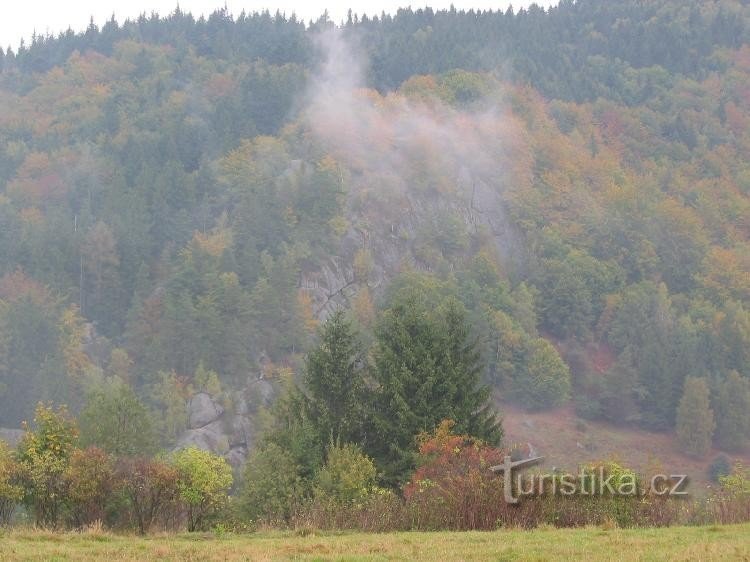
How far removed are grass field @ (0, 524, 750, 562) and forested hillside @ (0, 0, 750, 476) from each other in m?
35.4

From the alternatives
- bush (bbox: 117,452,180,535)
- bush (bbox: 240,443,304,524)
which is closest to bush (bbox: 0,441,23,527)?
bush (bbox: 117,452,180,535)

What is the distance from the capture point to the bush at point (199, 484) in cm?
3241

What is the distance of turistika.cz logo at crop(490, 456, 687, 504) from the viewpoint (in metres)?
28.0

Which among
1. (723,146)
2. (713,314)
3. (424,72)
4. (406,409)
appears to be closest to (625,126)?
(723,146)

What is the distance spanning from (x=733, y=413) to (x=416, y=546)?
304ft

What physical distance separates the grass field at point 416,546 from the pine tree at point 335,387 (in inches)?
805

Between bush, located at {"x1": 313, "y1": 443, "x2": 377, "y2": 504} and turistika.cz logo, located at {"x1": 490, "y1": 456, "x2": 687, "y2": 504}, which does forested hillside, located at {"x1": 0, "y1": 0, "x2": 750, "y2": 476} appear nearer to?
bush, located at {"x1": 313, "y1": 443, "x2": 377, "y2": 504}

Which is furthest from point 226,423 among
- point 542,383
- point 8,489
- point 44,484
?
point 8,489

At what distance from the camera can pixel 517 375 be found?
114500 millimetres

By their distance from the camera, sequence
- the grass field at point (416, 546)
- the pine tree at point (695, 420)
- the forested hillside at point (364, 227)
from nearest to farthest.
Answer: the grass field at point (416, 546) < the pine tree at point (695, 420) < the forested hillside at point (364, 227)

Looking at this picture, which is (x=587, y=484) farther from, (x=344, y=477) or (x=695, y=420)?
(x=695, y=420)

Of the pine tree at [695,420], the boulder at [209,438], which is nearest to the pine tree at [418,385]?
the boulder at [209,438]

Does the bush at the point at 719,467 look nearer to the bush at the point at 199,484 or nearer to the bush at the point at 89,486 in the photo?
the bush at the point at 199,484

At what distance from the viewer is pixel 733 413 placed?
351 feet
